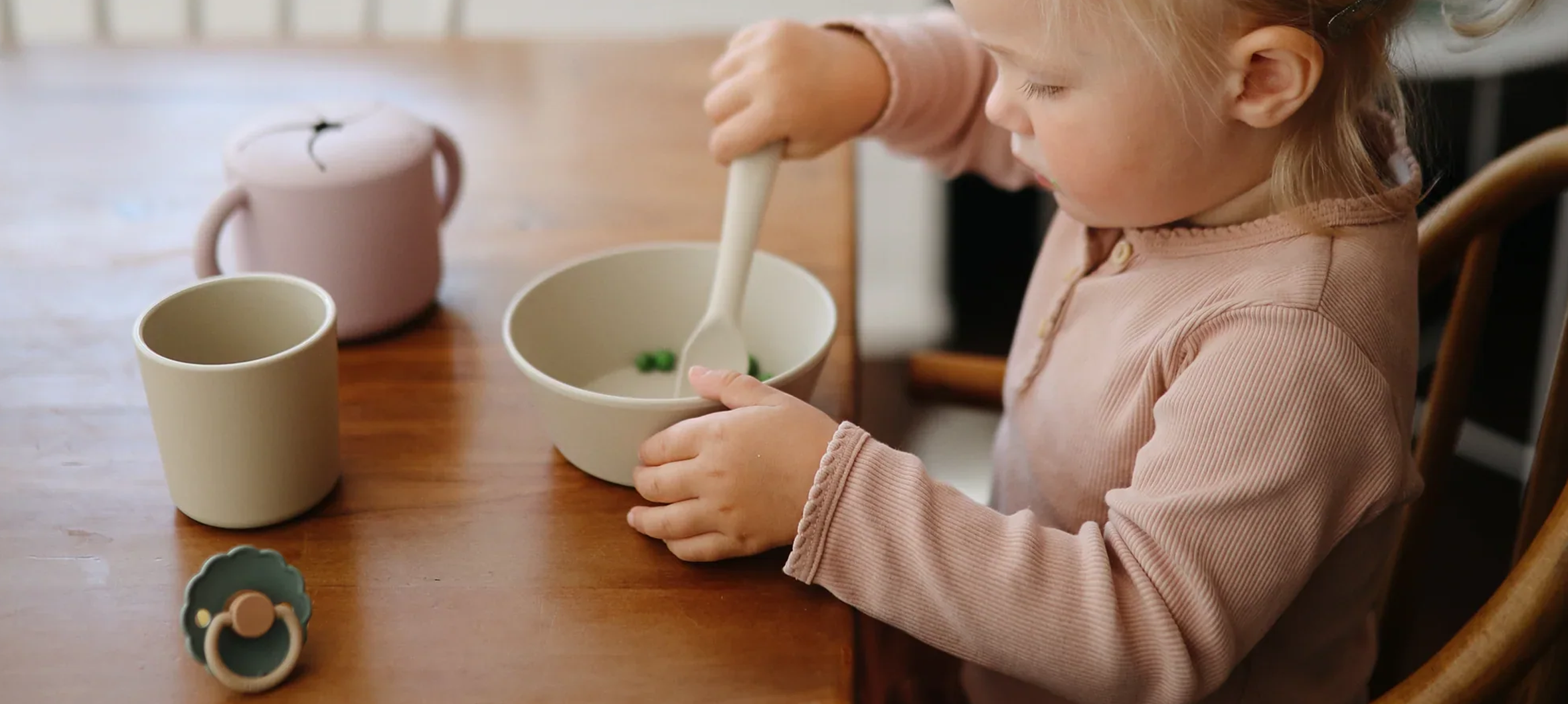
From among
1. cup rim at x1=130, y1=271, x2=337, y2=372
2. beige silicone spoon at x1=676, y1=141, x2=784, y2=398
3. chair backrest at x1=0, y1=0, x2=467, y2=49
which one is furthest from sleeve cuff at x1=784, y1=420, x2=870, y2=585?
chair backrest at x1=0, y1=0, x2=467, y2=49

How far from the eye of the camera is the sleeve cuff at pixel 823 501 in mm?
598

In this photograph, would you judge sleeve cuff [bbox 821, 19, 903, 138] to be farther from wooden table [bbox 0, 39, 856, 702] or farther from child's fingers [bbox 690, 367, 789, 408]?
child's fingers [bbox 690, 367, 789, 408]

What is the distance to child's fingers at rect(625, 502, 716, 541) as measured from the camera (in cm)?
62

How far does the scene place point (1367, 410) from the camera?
618mm

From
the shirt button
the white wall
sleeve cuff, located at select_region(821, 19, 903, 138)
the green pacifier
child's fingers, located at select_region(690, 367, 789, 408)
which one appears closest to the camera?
the green pacifier

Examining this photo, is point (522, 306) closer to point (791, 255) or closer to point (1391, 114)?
point (791, 255)

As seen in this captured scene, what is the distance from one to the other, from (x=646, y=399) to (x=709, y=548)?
12cm

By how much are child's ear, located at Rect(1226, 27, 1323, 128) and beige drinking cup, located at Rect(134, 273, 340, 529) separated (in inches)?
18.4

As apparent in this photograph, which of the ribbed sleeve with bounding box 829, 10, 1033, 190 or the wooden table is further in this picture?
the ribbed sleeve with bounding box 829, 10, 1033, 190

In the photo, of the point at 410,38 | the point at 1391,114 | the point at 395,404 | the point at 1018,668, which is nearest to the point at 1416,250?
the point at 1391,114

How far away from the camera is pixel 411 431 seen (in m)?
0.74

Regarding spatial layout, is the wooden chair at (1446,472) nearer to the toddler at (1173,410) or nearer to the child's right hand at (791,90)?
the toddler at (1173,410)

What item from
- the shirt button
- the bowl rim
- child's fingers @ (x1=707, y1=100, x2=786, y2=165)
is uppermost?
child's fingers @ (x1=707, y1=100, x2=786, y2=165)

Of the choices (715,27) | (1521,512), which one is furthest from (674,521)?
(715,27)
